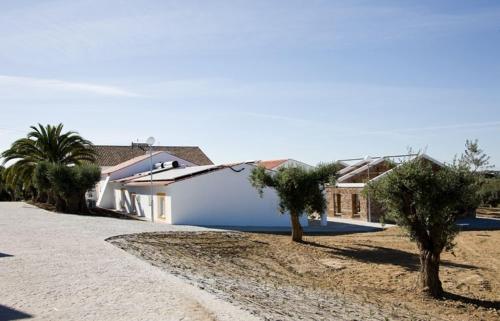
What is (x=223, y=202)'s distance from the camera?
28.6 m

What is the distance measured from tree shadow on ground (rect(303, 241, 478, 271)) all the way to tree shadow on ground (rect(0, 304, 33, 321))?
12.4 meters

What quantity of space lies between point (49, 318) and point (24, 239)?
36.0ft

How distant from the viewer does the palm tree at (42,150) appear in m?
36.2

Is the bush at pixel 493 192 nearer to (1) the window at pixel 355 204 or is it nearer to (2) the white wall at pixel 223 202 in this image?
(1) the window at pixel 355 204

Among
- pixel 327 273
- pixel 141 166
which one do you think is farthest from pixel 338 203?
pixel 327 273

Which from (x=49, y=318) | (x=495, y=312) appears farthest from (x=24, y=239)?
(x=495, y=312)

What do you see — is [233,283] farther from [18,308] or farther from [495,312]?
[495,312]

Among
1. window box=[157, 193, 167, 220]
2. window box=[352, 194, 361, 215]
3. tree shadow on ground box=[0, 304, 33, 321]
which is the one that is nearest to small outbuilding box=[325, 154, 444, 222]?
window box=[352, 194, 361, 215]

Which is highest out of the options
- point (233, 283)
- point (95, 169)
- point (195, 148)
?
point (195, 148)

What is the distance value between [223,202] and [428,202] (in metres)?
16.8

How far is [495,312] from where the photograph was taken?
1187 centimetres

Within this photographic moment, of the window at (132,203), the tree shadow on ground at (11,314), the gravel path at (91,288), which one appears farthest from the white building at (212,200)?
the tree shadow on ground at (11,314)

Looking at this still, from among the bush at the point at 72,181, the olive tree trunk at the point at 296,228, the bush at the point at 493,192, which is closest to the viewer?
the olive tree trunk at the point at 296,228

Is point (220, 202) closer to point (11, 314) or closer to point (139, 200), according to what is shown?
point (139, 200)
